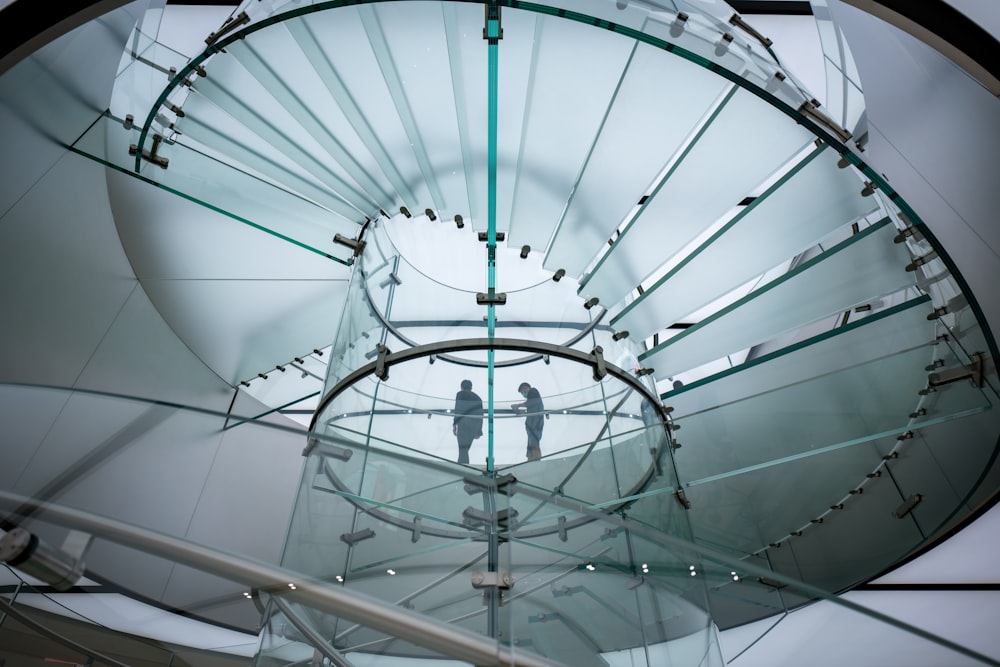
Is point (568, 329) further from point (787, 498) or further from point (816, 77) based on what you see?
point (816, 77)

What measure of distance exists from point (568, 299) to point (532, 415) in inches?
34.9

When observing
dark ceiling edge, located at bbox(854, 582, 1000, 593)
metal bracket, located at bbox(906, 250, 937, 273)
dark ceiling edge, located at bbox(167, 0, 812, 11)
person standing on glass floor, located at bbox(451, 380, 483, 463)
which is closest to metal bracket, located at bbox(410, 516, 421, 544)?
person standing on glass floor, located at bbox(451, 380, 483, 463)

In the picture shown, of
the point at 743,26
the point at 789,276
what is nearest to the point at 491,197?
the point at 743,26

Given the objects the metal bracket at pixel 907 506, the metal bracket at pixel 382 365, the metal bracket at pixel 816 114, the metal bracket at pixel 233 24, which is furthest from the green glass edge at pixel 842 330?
the metal bracket at pixel 233 24

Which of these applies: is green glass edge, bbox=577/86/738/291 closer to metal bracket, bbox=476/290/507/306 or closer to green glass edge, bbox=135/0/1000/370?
green glass edge, bbox=135/0/1000/370

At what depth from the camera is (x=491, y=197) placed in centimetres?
331

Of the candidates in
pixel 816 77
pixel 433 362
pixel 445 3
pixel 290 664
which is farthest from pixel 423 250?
pixel 816 77

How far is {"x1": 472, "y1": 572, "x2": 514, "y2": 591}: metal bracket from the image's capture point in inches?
76.5

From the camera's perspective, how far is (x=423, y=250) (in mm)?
3971

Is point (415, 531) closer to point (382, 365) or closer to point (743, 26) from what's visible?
point (382, 365)

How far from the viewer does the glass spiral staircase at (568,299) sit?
8.23 ft

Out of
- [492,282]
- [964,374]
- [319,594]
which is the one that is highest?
[492,282]

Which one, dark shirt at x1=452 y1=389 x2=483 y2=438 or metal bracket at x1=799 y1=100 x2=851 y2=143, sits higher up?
metal bracket at x1=799 y1=100 x2=851 y2=143

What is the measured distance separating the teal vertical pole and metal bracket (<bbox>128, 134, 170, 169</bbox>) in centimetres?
189
